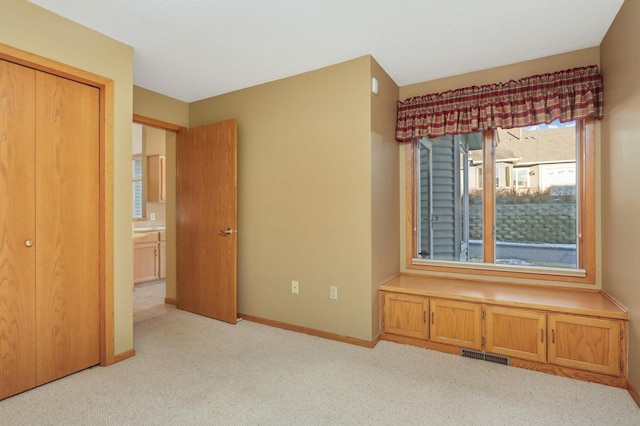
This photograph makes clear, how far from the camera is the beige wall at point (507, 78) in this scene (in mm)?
2662

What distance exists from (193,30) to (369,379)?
2.75 metres

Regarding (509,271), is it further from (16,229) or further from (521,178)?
(16,229)

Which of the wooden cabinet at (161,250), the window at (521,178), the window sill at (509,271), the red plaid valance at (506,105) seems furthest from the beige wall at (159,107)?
the window at (521,178)

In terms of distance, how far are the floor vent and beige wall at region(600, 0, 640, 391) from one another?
2.29 ft

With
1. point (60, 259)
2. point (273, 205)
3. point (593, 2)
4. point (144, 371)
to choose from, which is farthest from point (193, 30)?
point (593, 2)

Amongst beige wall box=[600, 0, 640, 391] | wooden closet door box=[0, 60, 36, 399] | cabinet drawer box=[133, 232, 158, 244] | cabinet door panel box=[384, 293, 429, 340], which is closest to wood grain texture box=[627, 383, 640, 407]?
beige wall box=[600, 0, 640, 391]

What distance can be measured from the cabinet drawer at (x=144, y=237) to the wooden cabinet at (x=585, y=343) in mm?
5110

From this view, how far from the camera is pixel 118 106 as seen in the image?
8.36 feet

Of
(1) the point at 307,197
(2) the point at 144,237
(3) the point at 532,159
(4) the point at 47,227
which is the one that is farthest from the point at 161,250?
(3) the point at 532,159

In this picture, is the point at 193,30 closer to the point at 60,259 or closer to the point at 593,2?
the point at 60,259

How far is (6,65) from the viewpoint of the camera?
80.4 inches

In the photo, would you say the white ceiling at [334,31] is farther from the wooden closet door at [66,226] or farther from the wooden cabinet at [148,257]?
the wooden cabinet at [148,257]

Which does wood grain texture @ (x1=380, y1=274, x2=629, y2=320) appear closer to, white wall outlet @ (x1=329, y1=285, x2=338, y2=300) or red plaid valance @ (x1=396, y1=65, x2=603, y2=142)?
white wall outlet @ (x1=329, y1=285, x2=338, y2=300)

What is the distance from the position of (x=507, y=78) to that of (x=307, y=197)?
6.77 feet
